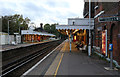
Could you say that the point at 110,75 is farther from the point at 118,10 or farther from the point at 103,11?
the point at 103,11

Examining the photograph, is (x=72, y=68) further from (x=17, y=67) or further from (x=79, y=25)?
(x=79, y=25)

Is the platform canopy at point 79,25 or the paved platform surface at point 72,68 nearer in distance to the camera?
the paved platform surface at point 72,68

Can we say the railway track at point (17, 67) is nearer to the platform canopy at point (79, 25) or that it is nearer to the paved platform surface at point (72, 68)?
the paved platform surface at point (72, 68)

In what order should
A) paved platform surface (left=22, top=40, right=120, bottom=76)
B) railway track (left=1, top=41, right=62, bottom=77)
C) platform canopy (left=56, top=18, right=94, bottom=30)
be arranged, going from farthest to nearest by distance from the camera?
platform canopy (left=56, top=18, right=94, bottom=30)
railway track (left=1, top=41, right=62, bottom=77)
paved platform surface (left=22, top=40, right=120, bottom=76)

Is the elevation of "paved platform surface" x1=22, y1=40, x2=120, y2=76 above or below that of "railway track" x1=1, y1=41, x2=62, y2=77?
above

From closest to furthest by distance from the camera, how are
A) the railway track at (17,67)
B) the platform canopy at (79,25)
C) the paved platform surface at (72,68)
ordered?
the paved platform surface at (72,68) → the railway track at (17,67) → the platform canopy at (79,25)

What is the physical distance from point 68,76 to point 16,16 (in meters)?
55.8

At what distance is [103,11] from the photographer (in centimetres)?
1055

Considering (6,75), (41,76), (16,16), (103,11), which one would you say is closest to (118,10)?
(103,11)

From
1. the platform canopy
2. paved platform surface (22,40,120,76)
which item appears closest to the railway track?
paved platform surface (22,40,120,76)

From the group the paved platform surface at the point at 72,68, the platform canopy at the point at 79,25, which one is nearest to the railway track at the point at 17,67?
the paved platform surface at the point at 72,68

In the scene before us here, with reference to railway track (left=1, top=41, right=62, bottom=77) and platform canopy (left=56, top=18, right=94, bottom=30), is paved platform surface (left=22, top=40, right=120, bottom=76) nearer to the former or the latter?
railway track (left=1, top=41, right=62, bottom=77)

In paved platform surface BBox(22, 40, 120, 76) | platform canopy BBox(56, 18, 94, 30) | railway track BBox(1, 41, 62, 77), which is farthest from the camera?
platform canopy BBox(56, 18, 94, 30)

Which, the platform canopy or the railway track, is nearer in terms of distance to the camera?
the railway track
